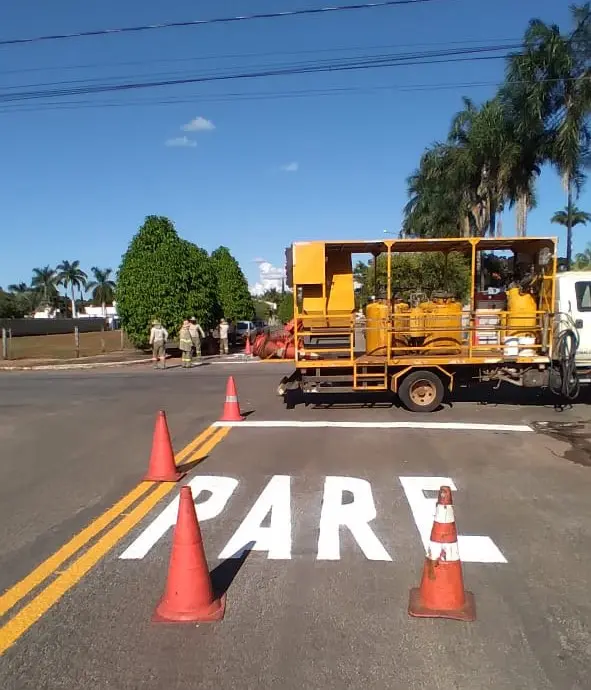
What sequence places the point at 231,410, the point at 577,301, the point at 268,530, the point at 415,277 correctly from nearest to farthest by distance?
the point at 268,530, the point at 231,410, the point at 577,301, the point at 415,277

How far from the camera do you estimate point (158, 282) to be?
2775cm

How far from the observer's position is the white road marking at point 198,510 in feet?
16.9

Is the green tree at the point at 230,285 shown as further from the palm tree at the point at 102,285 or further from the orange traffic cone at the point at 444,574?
the palm tree at the point at 102,285

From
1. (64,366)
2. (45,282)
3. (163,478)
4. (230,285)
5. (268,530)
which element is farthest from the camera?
(45,282)

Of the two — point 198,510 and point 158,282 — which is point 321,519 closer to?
point 198,510

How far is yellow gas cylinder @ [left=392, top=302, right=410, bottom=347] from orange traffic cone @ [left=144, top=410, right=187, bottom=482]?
17.9ft

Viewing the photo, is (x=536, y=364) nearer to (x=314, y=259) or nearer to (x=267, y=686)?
(x=314, y=259)

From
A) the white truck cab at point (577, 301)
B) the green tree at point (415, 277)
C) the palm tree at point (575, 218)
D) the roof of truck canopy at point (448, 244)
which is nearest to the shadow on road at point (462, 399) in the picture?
the white truck cab at point (577, 301)

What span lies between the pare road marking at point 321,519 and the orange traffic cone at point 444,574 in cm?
92

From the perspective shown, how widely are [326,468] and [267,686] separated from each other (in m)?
4.55

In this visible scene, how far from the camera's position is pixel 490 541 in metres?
5.28

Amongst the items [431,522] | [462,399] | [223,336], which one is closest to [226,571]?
[431,522]

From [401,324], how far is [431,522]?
6.65m

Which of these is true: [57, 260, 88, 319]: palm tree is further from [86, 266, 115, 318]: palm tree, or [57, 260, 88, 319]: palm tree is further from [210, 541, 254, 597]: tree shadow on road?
[210, 541, 254, 597]: tree shadow on road
